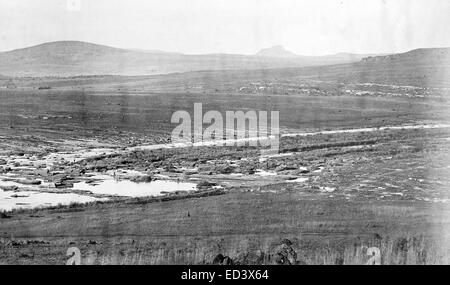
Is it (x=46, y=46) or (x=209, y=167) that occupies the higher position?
(x=46, y=46)

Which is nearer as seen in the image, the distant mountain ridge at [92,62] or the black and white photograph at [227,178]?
the black and white photograph at [227,178]

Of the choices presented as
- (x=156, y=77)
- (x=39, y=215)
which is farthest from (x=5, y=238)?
(x=156, y=77)

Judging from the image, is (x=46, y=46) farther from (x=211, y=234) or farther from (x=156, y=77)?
(x=211, y=234)

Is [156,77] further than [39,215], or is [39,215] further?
[156,77]

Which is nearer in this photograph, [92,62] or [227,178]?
[227,178]

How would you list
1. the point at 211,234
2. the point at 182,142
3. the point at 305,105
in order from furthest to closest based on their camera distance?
the point at 305,105 < the point at 182,142 < the point at 211,234

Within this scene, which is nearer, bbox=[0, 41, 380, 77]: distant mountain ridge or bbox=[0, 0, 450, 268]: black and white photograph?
bbox=[0, 0, 450, 268]: black and white photograph

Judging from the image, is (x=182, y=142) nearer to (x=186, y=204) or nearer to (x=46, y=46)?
(x=186, y=204)
